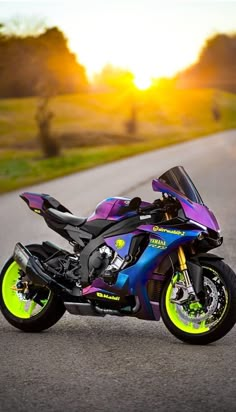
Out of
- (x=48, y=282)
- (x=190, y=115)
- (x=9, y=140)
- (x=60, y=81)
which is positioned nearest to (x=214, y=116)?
(x=190, y=115)

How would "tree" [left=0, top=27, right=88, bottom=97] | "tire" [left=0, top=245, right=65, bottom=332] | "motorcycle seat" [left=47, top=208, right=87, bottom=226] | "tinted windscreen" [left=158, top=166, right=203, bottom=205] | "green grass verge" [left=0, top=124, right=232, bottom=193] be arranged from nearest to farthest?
"tinted windscreen" [left=158, top=166, right=203, bottom=205] → "motorcycle seat" [left=47, top=208, right=87, bottom=226] → "tire" [left=0, top=245, right=65, bottom=332] → "green grass verge" [left=0, top=124, right=232, bottom=193] → "tree" [left=0, top=27, right=88, bottom=97]

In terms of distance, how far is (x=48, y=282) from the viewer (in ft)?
24.6

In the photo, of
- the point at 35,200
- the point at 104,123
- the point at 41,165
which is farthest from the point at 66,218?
the point at 104,123

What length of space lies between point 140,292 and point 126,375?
3.09 ft

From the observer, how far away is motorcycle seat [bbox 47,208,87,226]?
748 cm

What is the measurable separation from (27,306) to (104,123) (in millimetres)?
67450

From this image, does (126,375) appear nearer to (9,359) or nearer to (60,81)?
(9,359)

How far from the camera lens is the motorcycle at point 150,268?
6949mm

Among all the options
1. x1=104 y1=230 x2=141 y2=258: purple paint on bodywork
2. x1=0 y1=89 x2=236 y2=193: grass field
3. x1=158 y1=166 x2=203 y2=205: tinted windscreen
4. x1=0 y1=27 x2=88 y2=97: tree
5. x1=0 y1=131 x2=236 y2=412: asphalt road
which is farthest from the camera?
x1=0 y1=27 x2=88 y2=97: tree

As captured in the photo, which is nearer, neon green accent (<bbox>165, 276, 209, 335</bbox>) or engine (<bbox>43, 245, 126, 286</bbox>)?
neon green accent (<bbox>165, 276, 209, 335</bbox>)

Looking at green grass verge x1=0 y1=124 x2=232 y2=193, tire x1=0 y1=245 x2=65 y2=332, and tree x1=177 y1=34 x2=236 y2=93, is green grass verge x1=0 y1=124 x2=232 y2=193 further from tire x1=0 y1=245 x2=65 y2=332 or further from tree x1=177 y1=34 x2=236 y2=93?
tree x1=177 y1=34 x2=236 y2=93

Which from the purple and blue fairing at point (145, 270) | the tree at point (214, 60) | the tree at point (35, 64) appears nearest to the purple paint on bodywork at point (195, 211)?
the purple and blue fairing at point (145, 270)

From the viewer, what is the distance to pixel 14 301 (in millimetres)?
7793

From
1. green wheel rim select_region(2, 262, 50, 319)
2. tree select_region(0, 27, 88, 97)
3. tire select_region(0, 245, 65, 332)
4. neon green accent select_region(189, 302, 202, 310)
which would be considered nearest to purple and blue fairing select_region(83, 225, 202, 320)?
neon green accent select_region(189, 302, 202, 310)
